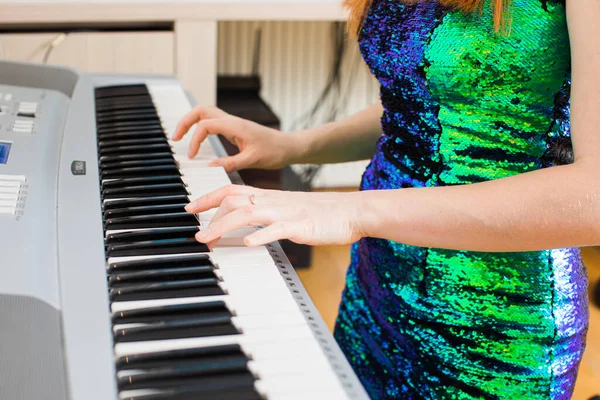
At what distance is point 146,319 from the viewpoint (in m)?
0.60

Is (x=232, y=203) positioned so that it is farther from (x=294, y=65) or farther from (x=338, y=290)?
(x=294, y=65)

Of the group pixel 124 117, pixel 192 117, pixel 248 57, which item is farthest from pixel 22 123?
pixel 248 57

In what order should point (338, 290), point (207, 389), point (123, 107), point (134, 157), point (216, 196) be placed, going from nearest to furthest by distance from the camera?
1. point (207, 389)
2. point (216, 196)
3. point (134, 157)
4. point (123, 107)
5. point (338, 290)

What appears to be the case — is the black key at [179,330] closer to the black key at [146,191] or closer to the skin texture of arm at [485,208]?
the skin texture of arm at [485,208]

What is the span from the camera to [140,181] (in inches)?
35.3

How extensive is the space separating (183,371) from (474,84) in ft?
1.46

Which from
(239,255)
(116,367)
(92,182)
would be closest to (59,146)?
(92,182)

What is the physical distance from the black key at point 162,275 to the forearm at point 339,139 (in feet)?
1.50

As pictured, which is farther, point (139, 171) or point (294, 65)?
point (294, 65)

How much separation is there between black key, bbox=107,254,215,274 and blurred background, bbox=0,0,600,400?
1.33 meters

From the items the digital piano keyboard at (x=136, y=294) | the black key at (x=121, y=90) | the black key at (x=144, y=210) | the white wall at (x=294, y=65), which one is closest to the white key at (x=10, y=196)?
the digital piano keyboard at (x=136, y=294)

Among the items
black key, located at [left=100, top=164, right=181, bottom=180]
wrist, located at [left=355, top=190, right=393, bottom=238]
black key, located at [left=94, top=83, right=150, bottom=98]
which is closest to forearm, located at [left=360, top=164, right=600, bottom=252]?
wrist, located at [left=355, top=190, right=393, bottom=238]

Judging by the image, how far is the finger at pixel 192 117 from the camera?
1050 mm

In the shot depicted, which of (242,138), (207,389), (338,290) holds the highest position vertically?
(242,138)
